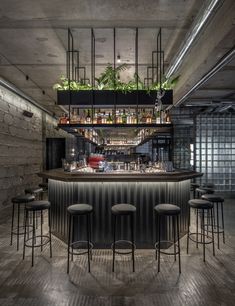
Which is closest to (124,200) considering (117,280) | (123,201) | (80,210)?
(123,201)

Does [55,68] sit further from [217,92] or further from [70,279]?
[70,279]

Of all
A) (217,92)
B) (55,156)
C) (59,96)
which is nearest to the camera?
(59,96)

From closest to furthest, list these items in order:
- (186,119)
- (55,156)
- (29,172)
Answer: (29,172) → (186,119) → (55,156)

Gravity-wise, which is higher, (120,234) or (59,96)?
(59,96)

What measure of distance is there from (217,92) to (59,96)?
383cm

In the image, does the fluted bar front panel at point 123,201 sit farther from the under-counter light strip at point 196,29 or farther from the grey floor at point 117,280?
the under-counter light strip at point 196,29

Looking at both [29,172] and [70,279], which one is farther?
[29,172]

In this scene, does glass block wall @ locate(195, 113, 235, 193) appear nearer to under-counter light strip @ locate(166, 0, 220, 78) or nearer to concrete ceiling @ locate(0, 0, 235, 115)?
concrete ceiling @ locate(0, 0, 235, 115)

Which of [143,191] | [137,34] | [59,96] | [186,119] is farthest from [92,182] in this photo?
[186,119]

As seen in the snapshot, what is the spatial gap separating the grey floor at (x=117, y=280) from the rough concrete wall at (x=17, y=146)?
2.74 m

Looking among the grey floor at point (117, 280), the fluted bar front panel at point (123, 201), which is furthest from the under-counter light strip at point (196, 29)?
the grey floor at point (117, 280)

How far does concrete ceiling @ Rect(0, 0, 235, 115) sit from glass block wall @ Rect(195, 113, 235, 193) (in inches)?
109

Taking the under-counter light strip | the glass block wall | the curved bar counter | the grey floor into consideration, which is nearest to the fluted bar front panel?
the curved bar counter

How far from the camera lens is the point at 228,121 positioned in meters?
8.01
